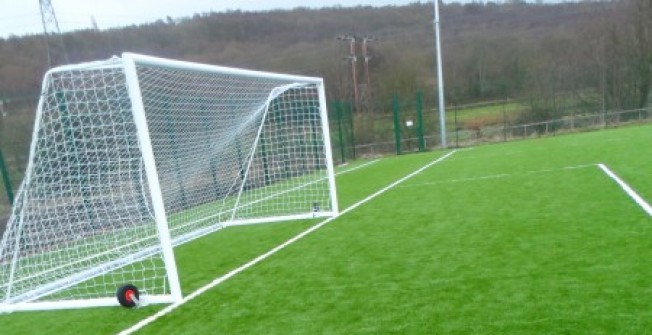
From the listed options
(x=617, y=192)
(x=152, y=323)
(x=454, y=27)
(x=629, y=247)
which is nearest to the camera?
(x=152, y=323)

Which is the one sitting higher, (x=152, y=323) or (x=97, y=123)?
(x=97, y=123)

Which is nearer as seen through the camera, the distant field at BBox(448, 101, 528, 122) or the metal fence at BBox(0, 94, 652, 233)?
the metal fence at BBox(0, 94, 652, 233)

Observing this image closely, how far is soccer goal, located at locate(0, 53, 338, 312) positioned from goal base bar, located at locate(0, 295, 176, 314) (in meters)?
0.01

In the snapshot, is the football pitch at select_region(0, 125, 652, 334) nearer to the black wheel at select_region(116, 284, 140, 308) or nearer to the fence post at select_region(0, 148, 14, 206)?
the black wheel at select_region(116, 284, 140, 308)

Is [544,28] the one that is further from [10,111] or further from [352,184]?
[10,111]

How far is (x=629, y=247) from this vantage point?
4.47m

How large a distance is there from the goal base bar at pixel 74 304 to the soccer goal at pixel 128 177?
0.01 metres

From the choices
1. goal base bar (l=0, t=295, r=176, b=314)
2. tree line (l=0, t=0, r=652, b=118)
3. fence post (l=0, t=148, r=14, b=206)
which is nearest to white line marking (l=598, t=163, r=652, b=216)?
goal base bar (l=0, t=295, r=176, b=314)

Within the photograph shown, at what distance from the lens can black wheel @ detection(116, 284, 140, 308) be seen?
14.1 feet

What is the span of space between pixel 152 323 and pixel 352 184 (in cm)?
800

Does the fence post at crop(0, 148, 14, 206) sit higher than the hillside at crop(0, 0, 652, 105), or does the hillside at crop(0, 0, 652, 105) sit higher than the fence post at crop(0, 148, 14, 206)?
the hillside at crop(0, 0, 652, 105)

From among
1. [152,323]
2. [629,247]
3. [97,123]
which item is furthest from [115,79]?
[629,247]

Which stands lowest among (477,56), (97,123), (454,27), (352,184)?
(352,184)

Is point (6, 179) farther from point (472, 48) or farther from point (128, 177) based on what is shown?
point (472, 48)
